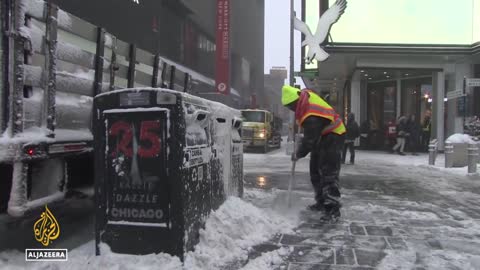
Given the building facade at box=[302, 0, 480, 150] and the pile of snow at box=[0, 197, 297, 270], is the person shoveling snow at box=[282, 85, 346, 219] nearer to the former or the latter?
the pile of snow at box=[0, 197, 297, 270]

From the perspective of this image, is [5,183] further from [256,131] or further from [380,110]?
[380,110]

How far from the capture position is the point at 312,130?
6574 millimetres

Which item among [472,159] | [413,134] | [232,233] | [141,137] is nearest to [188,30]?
[413,134]

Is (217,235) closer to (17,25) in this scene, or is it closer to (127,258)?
(127,258)

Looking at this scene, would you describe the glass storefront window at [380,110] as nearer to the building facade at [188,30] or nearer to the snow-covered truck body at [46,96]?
the building facade at [188,30]

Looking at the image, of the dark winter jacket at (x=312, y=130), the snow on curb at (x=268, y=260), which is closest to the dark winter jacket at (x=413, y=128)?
the dark winter jacket at (x=312, y=130)

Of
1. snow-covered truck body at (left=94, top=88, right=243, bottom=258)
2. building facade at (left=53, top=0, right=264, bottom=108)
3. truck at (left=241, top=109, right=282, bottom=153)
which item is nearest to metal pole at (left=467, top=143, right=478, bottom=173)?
building facade at (left=53, top=0, right=264, bottom=108)

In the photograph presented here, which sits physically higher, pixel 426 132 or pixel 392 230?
pixel 426 132

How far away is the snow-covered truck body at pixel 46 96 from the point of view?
161 inches

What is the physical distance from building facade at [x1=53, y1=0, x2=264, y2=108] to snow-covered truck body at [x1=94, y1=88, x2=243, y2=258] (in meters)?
6.44

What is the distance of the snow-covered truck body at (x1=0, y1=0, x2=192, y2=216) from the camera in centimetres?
409

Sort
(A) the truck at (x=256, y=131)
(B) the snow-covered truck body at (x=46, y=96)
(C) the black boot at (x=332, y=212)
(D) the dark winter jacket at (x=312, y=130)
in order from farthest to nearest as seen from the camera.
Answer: (A) the truck at (x=256, y=131) < (C) the black boot at (x=332, y=212) < (D) the dark winter jacket at (x=312, y=130) < (B) the snow-covered truck body at (x=46, y=96)

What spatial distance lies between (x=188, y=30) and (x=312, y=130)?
26371 millimetres

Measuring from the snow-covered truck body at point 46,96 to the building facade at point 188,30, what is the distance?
17.7ft
